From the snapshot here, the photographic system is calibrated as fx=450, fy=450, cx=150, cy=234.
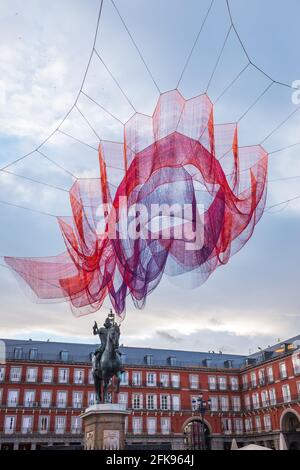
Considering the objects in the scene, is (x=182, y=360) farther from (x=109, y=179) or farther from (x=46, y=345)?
(x=109, y=179)

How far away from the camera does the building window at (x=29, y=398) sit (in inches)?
2036

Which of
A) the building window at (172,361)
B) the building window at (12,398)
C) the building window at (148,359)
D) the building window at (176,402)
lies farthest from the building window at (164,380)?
the building window at (12,398)

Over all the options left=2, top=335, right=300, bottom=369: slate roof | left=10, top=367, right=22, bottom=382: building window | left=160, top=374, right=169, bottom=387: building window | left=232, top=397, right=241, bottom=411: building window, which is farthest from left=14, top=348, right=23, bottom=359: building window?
left=232, top=397, right=241, bottom=411: building window

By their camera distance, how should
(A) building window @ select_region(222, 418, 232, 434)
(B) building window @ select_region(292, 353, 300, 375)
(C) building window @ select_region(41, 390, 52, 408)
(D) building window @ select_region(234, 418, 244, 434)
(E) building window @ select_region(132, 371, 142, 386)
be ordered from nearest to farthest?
1. (B) building window @ select_region(292, 353, 300, 375)
2. (C) building window @ select_region(41, 390, 52, 408)
3. (E) building window @ select_region(132, 371, 142, 386)
4. (A) building window @ select_region(222, 418, 232, 434)
5. (D) building window @ select_region(234, 418, 244, 434)

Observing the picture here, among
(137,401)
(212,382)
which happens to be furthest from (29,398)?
(212,382)

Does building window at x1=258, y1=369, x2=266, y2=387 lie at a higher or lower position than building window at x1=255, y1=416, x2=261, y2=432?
higher

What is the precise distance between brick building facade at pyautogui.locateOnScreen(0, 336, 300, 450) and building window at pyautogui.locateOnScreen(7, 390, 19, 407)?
0.36ft

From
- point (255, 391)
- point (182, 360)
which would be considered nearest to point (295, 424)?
point (255, 391)

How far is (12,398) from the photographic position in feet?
169

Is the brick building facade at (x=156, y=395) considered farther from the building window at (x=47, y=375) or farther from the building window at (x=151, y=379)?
the building window at (x=47, y=375)

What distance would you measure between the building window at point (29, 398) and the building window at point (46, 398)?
1.06 m

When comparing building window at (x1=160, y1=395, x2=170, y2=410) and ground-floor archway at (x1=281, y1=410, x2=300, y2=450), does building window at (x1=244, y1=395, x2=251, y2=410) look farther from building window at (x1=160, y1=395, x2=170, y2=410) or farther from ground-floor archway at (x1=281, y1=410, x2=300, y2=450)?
building window at (x1=160, y1=395, x2=170, y2=410)

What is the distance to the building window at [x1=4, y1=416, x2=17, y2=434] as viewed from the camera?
49.9m

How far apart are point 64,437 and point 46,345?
12.2 m
